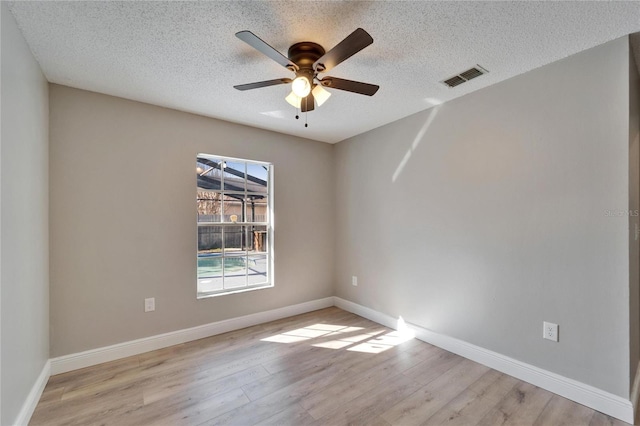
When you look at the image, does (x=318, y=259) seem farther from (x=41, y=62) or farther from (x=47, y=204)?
(x=41, y=62)

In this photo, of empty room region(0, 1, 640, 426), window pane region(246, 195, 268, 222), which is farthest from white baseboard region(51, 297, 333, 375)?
window pane region(246, 195, 268, 222)

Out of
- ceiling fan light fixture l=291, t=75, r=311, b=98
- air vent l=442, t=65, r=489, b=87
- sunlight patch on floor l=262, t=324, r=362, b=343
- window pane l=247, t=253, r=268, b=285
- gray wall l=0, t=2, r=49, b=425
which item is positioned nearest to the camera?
gray wall l=0, t=2, r=49, b=425

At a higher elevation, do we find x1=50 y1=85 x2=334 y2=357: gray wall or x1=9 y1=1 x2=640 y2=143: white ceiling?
x1=9 y1=1 x2=640 y2=143: white ceiling

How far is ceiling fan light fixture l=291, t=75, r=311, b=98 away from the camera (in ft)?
5.91

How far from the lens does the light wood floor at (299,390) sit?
74.6 inches

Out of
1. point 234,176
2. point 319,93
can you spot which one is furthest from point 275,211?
point 319,93

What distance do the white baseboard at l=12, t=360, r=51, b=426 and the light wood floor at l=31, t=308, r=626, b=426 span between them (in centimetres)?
5

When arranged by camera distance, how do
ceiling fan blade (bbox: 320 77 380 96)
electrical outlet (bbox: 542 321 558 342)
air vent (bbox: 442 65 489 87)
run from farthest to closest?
air vent (bbox: 442 65 489 87)
electrical outlet (bbox: 542 321 558 342)
ceiling fan blade (bbox: 320 77 380 96)

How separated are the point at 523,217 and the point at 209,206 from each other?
308 centimetres

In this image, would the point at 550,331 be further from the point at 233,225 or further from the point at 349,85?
the point at 233,225

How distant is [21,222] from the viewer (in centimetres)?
177

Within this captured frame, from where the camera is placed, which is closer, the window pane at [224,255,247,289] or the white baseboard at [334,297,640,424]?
the white baseboard at [334,297,640,424]

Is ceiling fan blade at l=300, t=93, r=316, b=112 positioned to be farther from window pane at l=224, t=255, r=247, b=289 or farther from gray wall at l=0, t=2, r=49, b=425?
window pane at l=224, t=255, r=247, b=289

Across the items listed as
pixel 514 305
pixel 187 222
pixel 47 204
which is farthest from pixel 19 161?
pixel 514 305
